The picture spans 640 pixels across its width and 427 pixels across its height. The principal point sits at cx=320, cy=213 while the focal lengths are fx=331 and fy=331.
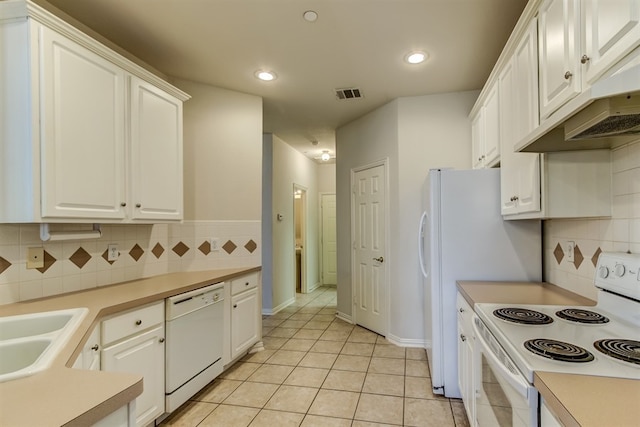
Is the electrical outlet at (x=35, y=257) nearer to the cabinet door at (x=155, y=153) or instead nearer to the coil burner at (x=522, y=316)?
the cabinet door at (x=155, y=153)

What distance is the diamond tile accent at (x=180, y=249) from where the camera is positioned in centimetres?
297

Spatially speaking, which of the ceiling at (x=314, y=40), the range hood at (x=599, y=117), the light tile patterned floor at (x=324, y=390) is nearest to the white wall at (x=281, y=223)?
the light tile patterned floor at (x=324, y=390)

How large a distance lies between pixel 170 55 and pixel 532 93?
8.51ft

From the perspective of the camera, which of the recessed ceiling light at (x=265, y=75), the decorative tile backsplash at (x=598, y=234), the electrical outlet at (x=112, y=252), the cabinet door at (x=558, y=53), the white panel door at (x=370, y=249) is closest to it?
the cabinet door at (x=558, y=53)

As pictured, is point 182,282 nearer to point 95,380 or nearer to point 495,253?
point 95,380

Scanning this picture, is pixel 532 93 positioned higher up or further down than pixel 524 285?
higher up

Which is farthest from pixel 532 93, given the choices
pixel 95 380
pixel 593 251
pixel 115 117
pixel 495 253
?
pixel 115 117

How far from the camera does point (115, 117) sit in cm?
207

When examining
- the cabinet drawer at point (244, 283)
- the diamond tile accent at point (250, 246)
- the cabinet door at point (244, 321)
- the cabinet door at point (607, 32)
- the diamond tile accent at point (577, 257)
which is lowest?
the cabinet door at point (244, 321)

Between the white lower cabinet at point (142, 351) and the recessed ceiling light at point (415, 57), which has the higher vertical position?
the recessed ceiling light at point (415, 57)

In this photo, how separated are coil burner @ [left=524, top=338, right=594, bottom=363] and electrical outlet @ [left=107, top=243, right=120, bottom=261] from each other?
251cm

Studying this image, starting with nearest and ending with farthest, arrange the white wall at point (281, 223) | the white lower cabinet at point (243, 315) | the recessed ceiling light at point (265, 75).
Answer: the white lower cabinet at point (243, 315)
the recessed ceiling light at point (265, 75)
the white wall at point (281, 223)

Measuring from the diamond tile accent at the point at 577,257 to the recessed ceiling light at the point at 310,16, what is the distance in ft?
7.20

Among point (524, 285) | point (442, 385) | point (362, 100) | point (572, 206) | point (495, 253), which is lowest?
point (442, 385)
